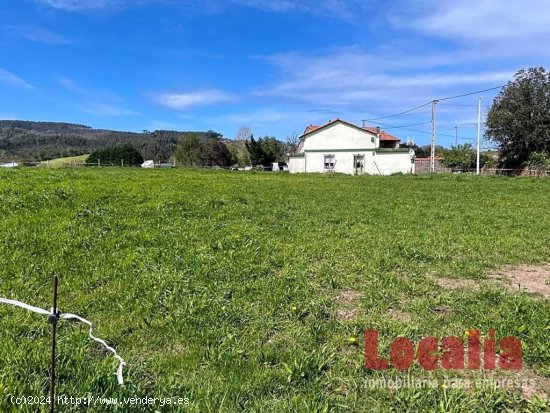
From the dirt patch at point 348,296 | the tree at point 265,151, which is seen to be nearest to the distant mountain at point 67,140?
the tree at point 265,151

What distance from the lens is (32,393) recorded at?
204 centimetres

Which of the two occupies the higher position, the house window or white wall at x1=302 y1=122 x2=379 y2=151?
white wall at x1=302 y1=122 x2=379 y2=151

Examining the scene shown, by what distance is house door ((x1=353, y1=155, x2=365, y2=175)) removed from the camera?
43.8m

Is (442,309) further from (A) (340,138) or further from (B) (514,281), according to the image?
(A) (340,138)

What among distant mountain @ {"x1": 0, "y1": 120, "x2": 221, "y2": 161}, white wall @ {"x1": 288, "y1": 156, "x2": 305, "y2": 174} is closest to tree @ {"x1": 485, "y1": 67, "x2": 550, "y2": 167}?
white wall @ {"x1": 288, "y1": 156, "x2": 305, "y2": 174}

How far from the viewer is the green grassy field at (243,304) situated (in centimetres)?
233

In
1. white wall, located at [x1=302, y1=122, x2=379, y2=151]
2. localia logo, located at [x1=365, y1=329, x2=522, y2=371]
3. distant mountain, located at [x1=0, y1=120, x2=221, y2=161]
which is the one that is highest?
distant mountain, located at [x1=0, y1=120, x2=221, y2=161]

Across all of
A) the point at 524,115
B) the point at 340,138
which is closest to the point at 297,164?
the point at 340,138

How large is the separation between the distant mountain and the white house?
43.3 m

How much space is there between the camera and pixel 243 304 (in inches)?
142

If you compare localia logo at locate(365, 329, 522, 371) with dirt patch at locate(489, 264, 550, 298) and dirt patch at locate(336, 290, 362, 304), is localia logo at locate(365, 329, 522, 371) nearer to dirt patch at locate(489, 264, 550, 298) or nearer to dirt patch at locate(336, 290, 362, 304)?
dirt patch at locate(336, 290, 362, 304)

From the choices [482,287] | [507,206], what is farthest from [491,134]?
[482,287]

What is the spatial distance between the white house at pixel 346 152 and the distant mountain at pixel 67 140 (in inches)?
1704

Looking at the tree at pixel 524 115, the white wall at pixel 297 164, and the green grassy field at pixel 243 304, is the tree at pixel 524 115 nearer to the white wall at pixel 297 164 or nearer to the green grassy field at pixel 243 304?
the white wall at pixel 297 164
